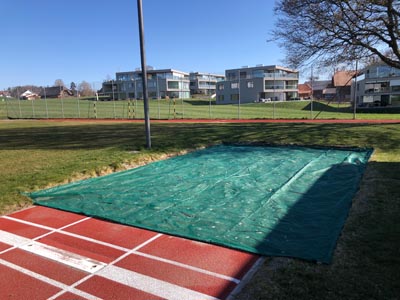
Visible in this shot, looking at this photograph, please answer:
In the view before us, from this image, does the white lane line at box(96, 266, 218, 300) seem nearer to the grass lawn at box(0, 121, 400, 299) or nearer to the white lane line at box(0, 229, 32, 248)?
the grass lawn at box(0, 121, 400, 299)

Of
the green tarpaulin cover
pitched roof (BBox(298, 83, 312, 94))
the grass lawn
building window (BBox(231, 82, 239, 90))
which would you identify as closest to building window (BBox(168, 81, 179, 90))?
building window (BBox(231, 82, 239, 90))

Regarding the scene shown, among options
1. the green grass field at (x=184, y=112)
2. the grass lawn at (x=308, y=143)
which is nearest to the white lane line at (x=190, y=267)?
the grass lawn at (x=308, y=143)

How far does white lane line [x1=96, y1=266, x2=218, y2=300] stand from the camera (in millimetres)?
3011

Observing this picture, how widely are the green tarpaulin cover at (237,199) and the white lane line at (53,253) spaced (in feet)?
3.47

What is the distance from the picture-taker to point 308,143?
12.1 m

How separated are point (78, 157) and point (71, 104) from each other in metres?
48.6

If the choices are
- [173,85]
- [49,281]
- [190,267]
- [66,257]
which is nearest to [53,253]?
[66,257]

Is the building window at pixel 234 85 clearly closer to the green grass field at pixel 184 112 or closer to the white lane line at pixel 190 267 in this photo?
the green grass field at pixel 184 112

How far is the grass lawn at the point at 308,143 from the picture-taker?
9.84 feet

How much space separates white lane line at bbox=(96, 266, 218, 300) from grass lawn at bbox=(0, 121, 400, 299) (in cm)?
50

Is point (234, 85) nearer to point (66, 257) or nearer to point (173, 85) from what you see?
point (173, 85)

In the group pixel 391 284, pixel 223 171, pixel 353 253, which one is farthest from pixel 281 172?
pixel 391 284

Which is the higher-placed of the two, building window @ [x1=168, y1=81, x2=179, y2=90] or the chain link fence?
building window @ [x1=168, y1=81, x2=179, y2=90]

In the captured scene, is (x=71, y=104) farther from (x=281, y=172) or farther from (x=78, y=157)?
(x=281, y=172)
